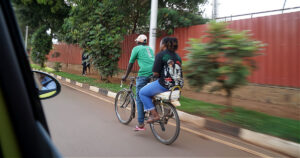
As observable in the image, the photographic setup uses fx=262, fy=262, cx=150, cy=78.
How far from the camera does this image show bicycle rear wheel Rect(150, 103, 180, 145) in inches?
144

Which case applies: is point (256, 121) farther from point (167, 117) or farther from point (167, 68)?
point (167, 68)

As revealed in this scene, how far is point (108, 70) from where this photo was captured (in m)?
11.2

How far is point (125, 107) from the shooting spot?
190 inches

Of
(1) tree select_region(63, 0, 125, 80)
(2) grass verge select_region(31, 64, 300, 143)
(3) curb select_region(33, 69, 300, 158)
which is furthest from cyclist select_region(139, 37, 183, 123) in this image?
(1) tree select_region(63, 0, 125, 80)

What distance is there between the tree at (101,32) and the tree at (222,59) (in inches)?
240

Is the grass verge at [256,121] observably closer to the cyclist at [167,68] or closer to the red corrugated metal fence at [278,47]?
the cyclist at [167,68]

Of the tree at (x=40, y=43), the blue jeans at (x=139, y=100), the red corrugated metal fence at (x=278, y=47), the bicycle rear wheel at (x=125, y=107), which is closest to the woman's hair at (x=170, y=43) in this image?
the blue jeans at (x=139, y=100)

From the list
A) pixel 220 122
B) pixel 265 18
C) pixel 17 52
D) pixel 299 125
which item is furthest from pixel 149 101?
pixel 265 18

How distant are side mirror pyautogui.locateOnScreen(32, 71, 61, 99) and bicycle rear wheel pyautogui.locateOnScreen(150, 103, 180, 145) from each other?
231 cm

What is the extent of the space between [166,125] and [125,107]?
101 cm

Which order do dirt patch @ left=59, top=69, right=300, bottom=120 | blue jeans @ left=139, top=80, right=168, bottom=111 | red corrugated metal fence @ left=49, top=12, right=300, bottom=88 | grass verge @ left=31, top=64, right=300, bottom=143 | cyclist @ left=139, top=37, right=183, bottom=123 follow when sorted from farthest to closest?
red corrugated metal fence @ left=49, top=12, right=300, bottom=88 < dirt patch @ left=59, top=69, right=300, bottom=120 < grass verge @ left=31, top=64, right=300, bottom=143 < blue jeans @ left=139, top=80, right=168, bottom=111 < cyclist @ left=139, top=37, right=183, bottom=123

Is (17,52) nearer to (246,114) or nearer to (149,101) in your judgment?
(149,101)

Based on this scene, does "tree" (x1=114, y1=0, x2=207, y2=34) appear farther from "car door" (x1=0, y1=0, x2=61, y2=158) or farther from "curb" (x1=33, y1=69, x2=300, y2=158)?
"car door" (x1=0, y1=0, x2=61, y2=158)

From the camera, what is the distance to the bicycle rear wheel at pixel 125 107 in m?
4.63
